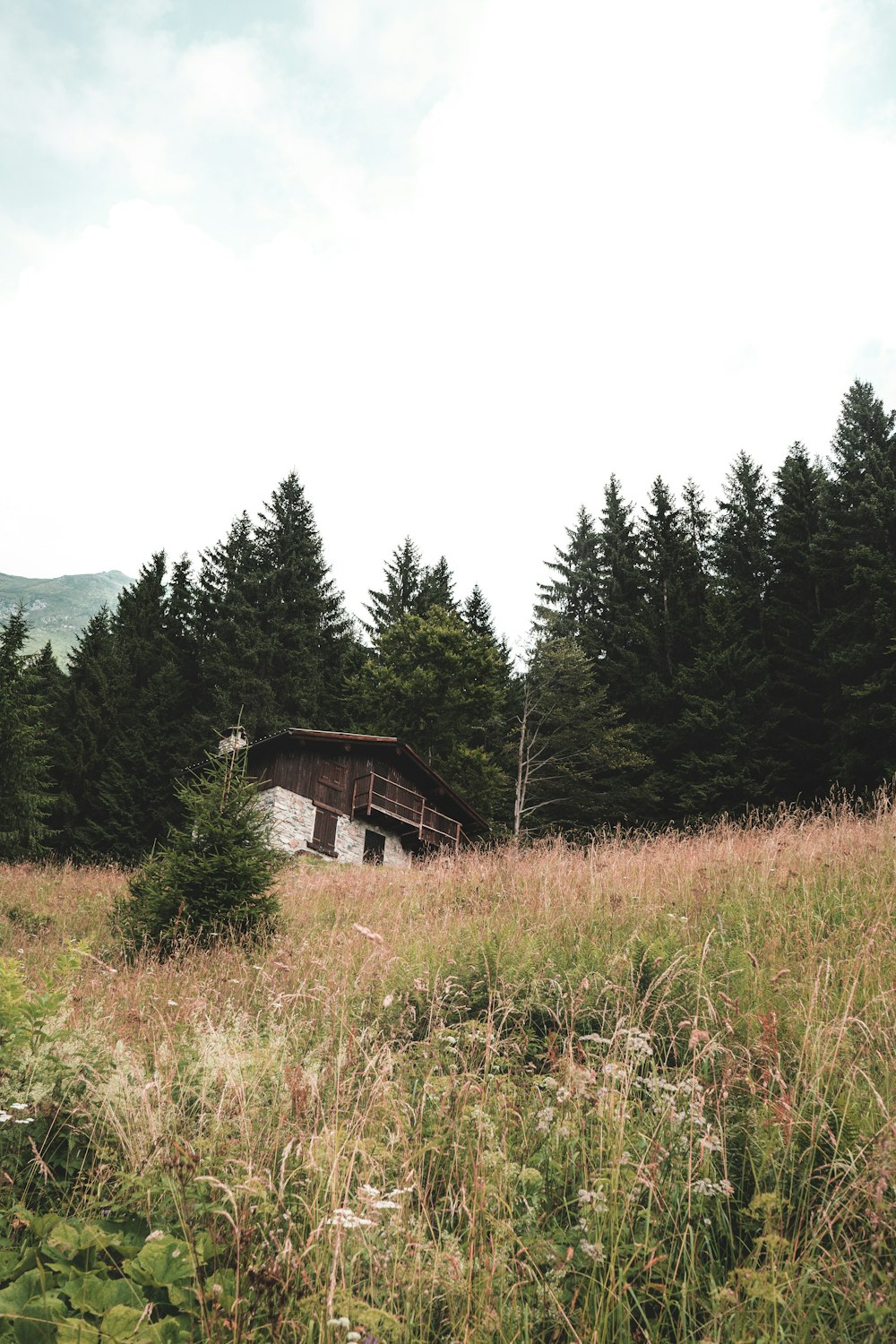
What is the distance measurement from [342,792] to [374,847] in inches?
106

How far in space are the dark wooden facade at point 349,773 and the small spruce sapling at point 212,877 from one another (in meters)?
16.1

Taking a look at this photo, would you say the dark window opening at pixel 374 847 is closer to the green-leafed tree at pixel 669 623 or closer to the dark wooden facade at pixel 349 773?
the dark wooden facade at pixel 349 773

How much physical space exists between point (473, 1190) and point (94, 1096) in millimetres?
1635

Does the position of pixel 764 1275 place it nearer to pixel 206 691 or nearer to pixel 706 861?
pixel 706 861

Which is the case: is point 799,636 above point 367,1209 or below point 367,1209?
above

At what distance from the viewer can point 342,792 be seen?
26.6m

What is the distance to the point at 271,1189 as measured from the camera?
7.86ft

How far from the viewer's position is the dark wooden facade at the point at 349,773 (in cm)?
2609

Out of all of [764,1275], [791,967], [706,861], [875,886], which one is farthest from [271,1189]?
[706,861]

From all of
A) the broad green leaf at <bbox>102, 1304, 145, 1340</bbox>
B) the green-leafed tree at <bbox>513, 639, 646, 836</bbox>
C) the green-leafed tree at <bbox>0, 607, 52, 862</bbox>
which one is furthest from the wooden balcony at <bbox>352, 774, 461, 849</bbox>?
the broad green leaf at <bbox>102, 1304, 145, 1340</bbox>

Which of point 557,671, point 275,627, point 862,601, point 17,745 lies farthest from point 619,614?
point 17,745

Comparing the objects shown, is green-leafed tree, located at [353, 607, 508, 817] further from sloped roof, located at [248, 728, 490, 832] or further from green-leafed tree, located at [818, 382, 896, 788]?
green-leafed tree, located at [818, 382, 896, 788]

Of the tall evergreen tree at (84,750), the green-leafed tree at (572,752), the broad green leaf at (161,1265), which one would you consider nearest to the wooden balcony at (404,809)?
the green-leafed tree at (572,752)

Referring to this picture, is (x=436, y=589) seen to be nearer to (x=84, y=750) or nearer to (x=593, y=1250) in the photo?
(x=84, y=750)
